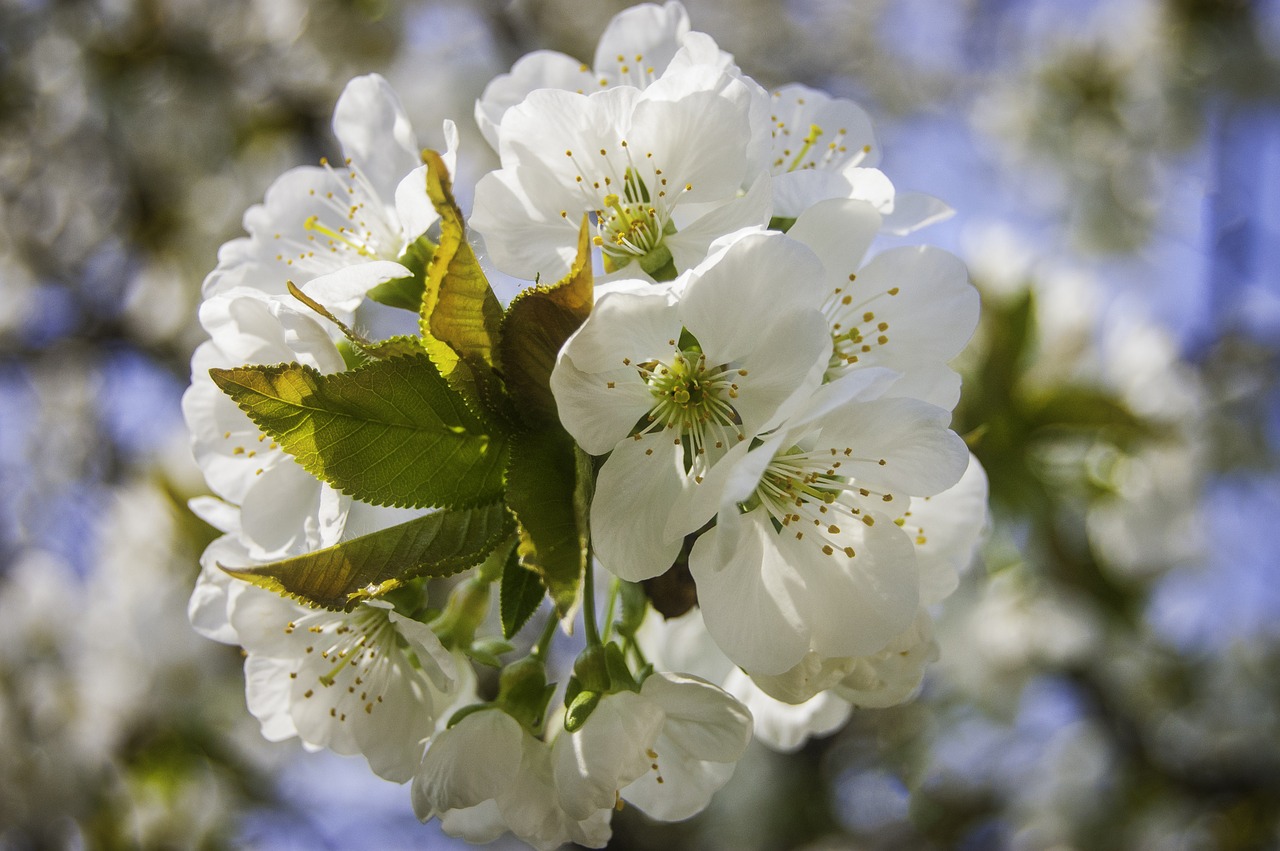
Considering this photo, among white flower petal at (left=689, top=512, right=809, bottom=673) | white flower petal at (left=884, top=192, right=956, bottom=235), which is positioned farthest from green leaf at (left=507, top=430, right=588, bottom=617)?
white flower petal at (left=884, top=192, right=956, bottom=235)

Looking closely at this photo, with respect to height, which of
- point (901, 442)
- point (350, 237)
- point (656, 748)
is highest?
point (350, 237)

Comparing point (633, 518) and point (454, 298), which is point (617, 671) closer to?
point (633, 518)

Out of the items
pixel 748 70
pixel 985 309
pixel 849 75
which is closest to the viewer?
pixel 985 309

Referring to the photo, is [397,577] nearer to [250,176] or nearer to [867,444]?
[867,444]

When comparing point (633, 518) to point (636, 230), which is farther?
point (636, 230)

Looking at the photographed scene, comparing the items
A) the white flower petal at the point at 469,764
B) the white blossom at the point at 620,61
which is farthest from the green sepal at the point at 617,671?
the white blossom at the point at 620,61

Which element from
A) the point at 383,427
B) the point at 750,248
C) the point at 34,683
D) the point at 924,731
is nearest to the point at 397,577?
the point at 383,427

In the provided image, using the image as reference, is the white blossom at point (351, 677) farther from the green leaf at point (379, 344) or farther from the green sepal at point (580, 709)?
the green leaf at point (379, 344)

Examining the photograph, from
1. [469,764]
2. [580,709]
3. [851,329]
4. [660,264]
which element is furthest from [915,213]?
[469,764]
